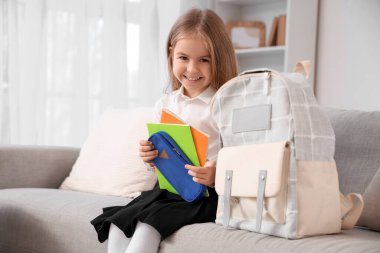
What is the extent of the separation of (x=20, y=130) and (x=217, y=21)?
5.46 feet

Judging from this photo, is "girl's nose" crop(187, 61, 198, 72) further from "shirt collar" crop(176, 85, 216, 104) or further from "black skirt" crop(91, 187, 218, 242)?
"black skirt" crop(91, 187, 218, 242)

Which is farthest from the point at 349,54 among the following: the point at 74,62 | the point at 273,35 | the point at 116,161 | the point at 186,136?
the point at 186,136

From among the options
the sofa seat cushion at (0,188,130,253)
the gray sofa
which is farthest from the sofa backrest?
the sofa seat cushion at (0,188,130,253)

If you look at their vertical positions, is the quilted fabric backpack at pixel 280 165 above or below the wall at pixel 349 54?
below

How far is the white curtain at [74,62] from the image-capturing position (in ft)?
10.2

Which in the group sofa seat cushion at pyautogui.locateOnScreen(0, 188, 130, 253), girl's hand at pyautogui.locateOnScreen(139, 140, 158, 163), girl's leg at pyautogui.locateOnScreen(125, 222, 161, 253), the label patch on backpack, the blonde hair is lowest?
sofa seat cushion at pyautogui.locateOnScreen(0, 188, 130, 253)

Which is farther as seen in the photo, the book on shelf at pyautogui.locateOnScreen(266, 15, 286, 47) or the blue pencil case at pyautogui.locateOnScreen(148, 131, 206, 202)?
the book on shelf at pyautogui.locateOnScreen(266, 15, 286, 47)

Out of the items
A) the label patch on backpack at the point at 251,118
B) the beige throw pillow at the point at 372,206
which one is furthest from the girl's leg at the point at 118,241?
the beige throw pillow at the point at 372,206

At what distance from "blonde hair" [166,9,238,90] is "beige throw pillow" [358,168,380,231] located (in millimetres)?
516

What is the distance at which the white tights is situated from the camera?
4.98 feet

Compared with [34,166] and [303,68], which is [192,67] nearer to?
[303,68]

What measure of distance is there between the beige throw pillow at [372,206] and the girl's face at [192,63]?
1.81ft

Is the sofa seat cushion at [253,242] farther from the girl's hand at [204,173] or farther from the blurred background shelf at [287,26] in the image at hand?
the blurred background shelf at [287,26]

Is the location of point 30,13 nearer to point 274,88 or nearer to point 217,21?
point 217,21
